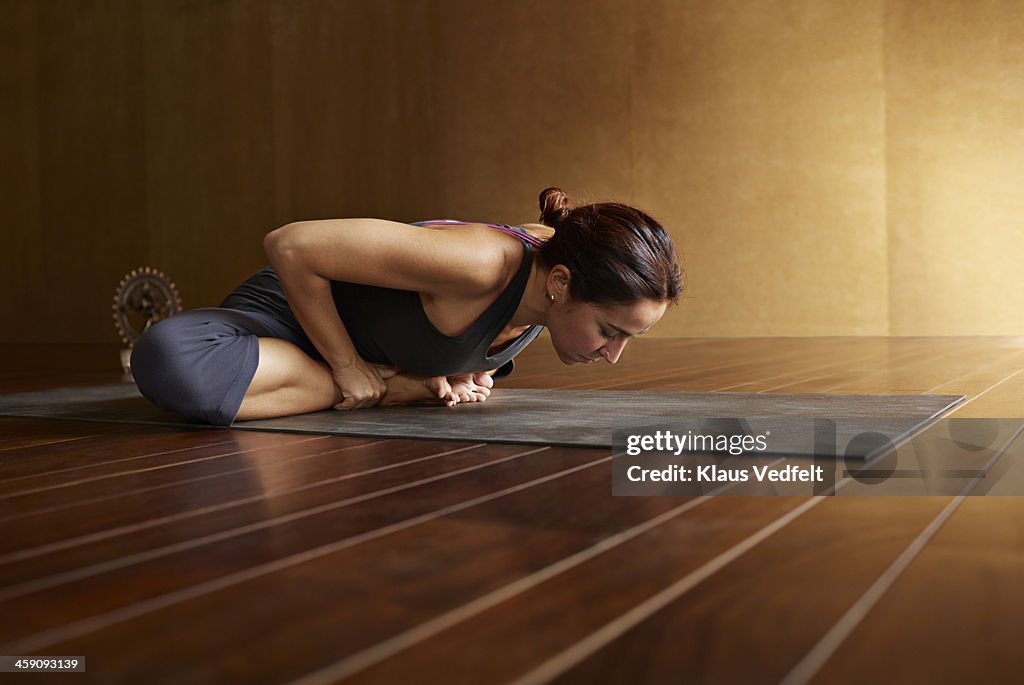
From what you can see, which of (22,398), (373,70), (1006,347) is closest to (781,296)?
(1006,347)

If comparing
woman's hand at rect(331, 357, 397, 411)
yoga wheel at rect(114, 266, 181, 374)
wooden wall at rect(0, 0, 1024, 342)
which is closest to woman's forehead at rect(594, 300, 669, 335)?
woman's hand at rect(331, 357, 397, 411)

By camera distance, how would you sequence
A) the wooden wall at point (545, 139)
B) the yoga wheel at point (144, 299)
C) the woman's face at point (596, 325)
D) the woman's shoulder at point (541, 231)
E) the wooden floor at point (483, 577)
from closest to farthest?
the wooden floor at point (483, 577), the woman's face at point (596, 325), the woman's shoulder at point (541, 231), the yoga wheel at point (144, 299), the wooden wall at point (545, 139)

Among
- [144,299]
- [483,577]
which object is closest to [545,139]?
[144,299]

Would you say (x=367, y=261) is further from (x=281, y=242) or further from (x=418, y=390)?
Result: (x=418, y=390)

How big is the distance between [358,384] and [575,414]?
0.45m

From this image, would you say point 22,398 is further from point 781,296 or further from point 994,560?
point 781,296

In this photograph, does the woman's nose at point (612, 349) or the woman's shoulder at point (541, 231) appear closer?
the woman's nose at point (612, 349)

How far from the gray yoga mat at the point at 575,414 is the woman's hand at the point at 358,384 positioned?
3cm

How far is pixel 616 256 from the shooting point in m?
1.70

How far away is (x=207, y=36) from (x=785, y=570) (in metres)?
7.39

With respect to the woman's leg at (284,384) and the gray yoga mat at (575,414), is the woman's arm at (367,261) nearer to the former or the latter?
the woman's leg at (284,384)

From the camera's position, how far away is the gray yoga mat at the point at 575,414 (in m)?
1.64

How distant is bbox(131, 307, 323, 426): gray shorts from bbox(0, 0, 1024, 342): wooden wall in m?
4.54

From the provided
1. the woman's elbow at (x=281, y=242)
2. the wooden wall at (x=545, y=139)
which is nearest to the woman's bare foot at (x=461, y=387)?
the woman's elbow at (x=281, y=242)
